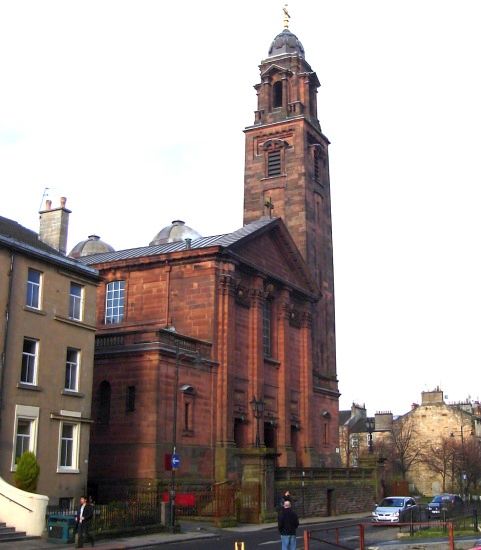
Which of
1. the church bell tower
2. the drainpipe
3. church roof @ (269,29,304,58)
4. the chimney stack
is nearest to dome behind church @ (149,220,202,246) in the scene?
the church bell tower

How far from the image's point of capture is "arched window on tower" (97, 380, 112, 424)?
136ft

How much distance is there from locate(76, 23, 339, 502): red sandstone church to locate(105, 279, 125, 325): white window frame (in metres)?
0.08

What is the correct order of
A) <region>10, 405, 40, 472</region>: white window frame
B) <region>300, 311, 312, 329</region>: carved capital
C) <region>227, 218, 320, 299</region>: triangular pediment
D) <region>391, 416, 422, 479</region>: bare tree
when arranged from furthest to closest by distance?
<region>391, 416, 422, 479</region>: bare tree → <region>300, 311, 312, 329</region>: carved capital → <region>227, 218, 320, 299</region>: triangular pediment → <region>10, 405, 40, 472</region>: white window frame

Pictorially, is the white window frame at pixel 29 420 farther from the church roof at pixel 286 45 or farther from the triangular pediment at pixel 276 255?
the church roof at pixel 286 45

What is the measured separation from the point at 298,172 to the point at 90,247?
1891 centimetres

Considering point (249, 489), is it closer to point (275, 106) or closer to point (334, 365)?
point (334, 365)

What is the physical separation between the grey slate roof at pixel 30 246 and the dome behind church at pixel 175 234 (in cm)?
2300

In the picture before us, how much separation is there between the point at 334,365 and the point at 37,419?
36.1 metres

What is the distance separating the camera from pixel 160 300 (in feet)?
158

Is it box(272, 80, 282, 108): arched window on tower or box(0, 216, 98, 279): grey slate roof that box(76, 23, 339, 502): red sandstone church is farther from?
box(0, 216, 98, 279): grey slate roof

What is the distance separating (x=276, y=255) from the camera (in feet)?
176

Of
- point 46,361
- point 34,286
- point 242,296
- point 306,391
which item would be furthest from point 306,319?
point 34,286

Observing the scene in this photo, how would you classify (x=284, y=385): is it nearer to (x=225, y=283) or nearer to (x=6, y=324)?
(x=225, y=283)

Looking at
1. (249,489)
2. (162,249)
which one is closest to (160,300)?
(162,249)
